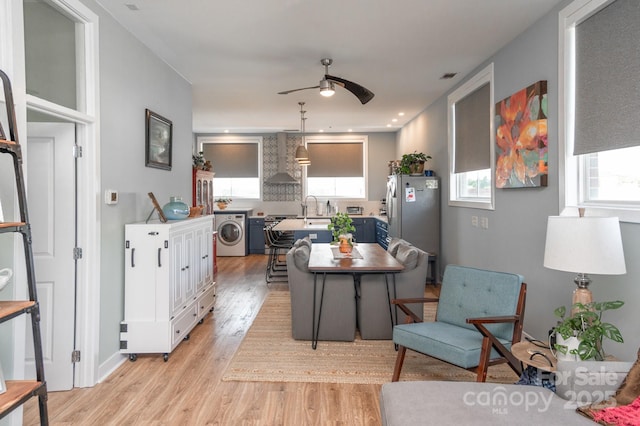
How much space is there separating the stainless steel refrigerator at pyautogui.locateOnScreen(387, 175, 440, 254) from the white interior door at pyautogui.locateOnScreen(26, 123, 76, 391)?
13.8 ft

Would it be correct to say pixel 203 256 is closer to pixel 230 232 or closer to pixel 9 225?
pixel 9 225

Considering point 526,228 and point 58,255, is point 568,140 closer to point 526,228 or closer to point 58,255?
point 526,228

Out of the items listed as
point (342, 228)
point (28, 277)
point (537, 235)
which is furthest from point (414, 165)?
point (28, 277)

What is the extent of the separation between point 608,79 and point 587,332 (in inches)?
63.3

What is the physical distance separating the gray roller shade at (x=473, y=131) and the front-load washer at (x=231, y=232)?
482 cm

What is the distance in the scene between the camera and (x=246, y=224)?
8.31 metres

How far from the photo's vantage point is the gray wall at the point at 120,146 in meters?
2.87

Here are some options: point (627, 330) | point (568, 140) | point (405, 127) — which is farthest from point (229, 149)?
point (627, 330)

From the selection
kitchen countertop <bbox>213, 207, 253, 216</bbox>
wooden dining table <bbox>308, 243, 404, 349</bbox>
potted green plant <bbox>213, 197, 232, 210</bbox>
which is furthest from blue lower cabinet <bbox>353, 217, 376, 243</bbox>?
wooden dining table <bbox>308, 243, 404, 349</bbox>

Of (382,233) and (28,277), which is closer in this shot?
(28,277)

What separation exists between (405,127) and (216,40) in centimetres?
510

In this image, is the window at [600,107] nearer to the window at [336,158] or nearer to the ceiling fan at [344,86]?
the ceiling fan at [344,86]

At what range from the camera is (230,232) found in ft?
26.9

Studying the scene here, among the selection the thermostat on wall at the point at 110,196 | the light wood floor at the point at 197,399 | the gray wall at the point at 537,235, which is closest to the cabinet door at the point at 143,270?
the thermostat on wall at the point at 110,196
